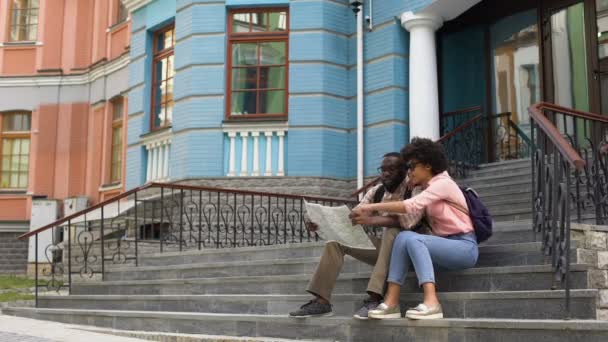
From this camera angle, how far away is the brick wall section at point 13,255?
17.2 m

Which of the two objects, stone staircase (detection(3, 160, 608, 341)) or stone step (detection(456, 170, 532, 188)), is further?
stone step (detection(456, 170, 532, 188))

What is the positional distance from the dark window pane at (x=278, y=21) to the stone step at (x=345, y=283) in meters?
5.37

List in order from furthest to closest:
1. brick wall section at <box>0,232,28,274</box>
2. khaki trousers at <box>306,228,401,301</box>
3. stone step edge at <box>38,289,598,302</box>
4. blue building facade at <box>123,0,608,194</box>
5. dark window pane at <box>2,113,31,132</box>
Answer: dark window pane at <box>2,113,31,132</box> → brick wall section at <box>0,232,28,274</box> → blue building facade at <box>123,0,608,194</box> → khaki trousers at <box>306,228,401,301</box> → stone step edge at <box>38,289,598,302</box>

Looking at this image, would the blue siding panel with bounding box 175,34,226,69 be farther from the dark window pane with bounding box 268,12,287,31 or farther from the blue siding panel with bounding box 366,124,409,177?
the blue siding panel with bounding box 366,124,409,177

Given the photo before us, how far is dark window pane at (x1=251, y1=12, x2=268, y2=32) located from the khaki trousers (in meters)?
7.27

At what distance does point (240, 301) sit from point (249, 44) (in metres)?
6.30

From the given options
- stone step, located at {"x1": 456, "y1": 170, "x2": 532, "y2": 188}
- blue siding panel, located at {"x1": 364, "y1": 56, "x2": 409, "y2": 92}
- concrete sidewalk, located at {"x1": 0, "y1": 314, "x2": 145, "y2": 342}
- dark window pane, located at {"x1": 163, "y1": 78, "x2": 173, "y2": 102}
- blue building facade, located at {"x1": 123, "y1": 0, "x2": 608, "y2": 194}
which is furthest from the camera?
dark window pane, located at {"x1": 163, "y1": 78, "x2": 173, "y2": 102}

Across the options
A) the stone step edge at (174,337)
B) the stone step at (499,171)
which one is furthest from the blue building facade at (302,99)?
the stone step edge at (174,337)

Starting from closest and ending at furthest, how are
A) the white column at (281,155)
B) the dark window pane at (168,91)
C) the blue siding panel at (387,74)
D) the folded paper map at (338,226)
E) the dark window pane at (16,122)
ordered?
the folded paper map at (338,226), the blue siding panel at (387,74), the white column at (281,155), the dark window pane at (168,91), the dark window pane at (16,122)

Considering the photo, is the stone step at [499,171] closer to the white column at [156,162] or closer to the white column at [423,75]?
the white column at [423,75]

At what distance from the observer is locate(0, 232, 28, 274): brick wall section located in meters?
17.2

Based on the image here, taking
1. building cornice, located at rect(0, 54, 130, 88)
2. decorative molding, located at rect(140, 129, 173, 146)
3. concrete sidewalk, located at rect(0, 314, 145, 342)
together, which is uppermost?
building cornice, located at rect(0, 54, 130, 88)

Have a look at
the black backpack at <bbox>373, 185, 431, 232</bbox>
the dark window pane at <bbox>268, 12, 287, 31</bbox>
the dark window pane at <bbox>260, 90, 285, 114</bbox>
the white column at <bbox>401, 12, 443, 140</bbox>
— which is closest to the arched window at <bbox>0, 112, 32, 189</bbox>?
the dark window pane at <bbox>260, 90, 285, 114</bbox>

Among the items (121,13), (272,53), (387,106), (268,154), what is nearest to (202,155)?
(268,154)
